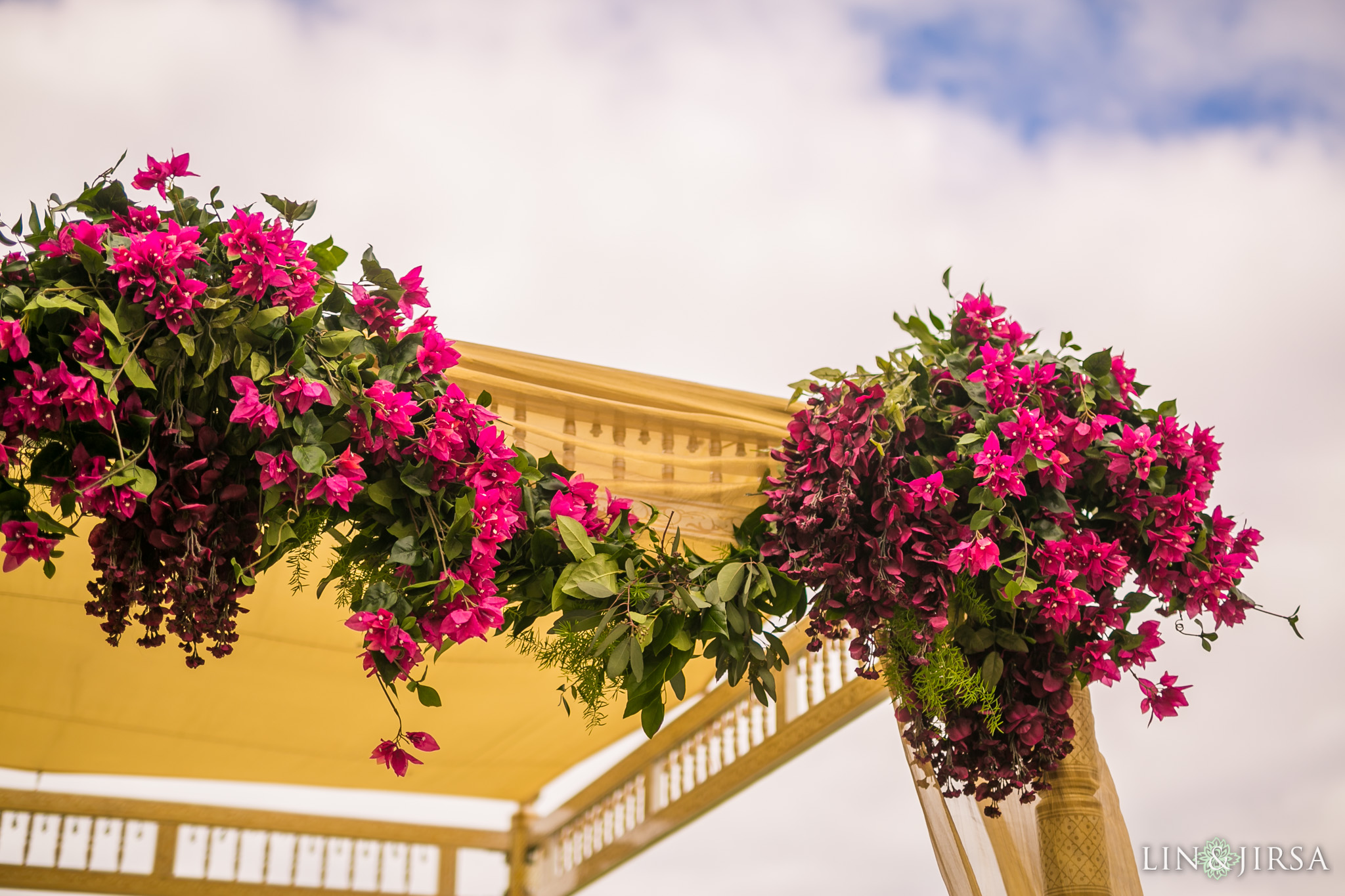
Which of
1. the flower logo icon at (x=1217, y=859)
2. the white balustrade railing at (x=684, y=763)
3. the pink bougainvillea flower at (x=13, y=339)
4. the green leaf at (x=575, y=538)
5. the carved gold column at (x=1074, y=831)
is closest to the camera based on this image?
the pink bougainvillea flower at (x=13, y=339)

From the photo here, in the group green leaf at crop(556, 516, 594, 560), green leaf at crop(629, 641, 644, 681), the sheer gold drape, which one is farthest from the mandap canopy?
green leaf at crop(629, 641, 644, 681)

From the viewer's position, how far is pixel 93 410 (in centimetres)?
115

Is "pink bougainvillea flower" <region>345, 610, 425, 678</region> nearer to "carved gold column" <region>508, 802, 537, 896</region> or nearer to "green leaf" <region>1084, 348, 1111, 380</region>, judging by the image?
"green leaf" <region>1084, 348, 1111, 380</region>

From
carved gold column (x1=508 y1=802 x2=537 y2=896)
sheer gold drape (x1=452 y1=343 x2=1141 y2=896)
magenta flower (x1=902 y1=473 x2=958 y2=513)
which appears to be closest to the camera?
magenta flower (x1=902 y1=473 x2=958 y2=513)

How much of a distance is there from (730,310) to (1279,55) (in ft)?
5.48

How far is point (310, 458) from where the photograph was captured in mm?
1195

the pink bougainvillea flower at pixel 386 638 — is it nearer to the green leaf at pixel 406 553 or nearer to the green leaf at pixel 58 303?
the green leaf at pixel 406 553

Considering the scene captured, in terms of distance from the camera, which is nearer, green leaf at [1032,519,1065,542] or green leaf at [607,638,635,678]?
green leaf at [607,638,635,678]

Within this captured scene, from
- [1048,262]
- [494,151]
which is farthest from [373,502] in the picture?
[1048,262]

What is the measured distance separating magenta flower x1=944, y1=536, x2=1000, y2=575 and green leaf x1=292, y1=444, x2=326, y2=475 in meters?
0.87

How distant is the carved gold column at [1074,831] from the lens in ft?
5.87

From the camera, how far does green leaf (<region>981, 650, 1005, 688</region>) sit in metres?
1.69

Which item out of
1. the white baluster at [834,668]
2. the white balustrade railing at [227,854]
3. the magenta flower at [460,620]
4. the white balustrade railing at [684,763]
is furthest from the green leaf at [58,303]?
the white balustrade railing at [227,854]

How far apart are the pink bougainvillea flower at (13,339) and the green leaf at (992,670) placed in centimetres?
140
